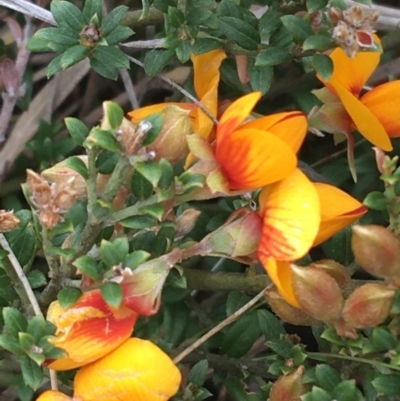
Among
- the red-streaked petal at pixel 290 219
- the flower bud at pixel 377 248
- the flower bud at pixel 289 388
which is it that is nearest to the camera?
the red-streaked petal at pixel 290 219

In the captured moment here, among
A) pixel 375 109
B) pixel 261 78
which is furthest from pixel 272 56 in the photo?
pixel 375 109

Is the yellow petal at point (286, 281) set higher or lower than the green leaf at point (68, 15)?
lower

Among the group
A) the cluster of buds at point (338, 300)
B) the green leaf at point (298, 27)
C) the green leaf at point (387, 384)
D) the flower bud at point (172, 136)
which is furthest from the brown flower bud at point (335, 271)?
the green leaf at point (298, 27)

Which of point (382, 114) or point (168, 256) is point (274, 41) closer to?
point (382, 114)

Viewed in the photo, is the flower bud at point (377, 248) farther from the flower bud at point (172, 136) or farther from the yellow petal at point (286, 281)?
the flower bud at point (172, 136)

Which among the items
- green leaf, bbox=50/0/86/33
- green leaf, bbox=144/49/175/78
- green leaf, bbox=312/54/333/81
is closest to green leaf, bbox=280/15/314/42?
green leaf, bbox=312/54/333/81

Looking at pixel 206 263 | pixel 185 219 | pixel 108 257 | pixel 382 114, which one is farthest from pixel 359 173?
pixel 108 257
